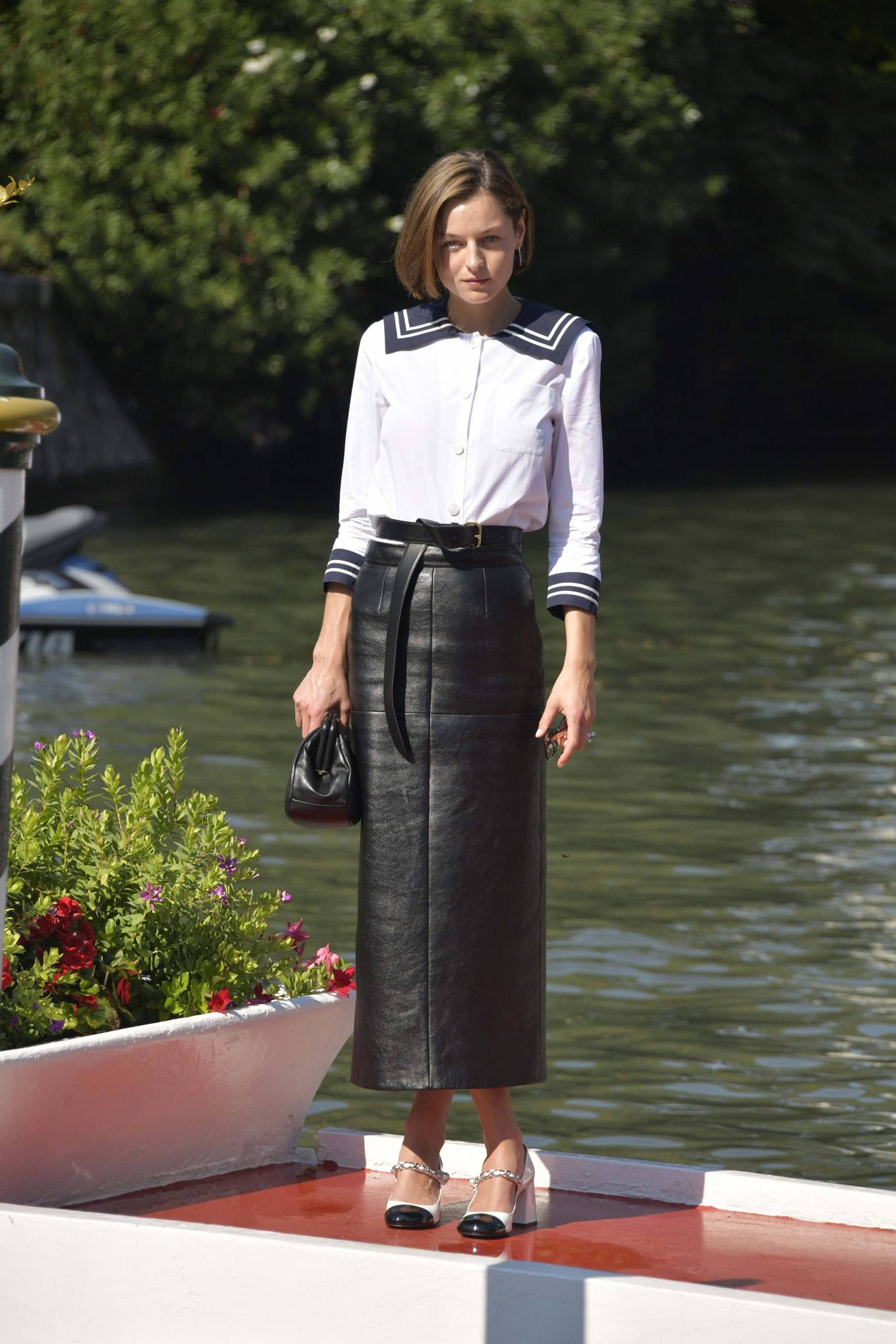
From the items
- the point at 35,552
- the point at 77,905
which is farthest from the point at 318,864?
the point at 35,552

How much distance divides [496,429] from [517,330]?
8.8 inches

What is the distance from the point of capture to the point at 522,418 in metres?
4.09

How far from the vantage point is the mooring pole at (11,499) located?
3.42 meters

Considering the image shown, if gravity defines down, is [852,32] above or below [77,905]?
above

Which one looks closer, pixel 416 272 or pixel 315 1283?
pixel 315 1283

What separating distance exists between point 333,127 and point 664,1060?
2476 centimetres

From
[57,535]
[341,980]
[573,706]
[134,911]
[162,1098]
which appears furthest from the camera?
[57,535]

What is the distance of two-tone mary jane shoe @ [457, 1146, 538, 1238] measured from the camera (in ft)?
13.6

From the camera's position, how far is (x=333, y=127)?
98.7 feet

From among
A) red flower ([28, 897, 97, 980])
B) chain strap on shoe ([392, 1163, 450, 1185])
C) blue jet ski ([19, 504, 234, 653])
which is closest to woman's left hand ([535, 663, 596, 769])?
chain strap on shoe ([392, 1163, 450, 1185])

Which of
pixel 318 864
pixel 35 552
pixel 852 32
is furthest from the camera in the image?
pixel 852 32

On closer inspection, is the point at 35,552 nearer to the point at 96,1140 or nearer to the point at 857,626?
the point at 857,626

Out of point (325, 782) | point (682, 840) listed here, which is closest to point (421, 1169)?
point (325, 782)

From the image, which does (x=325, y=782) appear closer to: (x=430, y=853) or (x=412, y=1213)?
(x=430, y=853)
